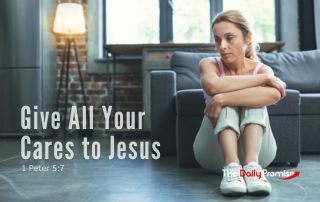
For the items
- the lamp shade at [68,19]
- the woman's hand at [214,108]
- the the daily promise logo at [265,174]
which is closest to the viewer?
the the daily promise logo at [265,174]

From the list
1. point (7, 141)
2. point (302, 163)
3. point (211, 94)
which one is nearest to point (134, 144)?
point (7, 141)

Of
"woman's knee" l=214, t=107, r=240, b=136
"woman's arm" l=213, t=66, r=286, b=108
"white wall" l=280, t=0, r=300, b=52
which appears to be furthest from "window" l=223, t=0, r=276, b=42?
"woman's knee" l=214, t=107, r=240, b=136

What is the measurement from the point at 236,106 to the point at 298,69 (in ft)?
6.31

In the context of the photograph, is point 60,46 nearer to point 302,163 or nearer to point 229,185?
point 302,163

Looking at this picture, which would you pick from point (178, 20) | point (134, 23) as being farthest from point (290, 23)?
point (134, 23)

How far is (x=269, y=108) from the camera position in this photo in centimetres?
248

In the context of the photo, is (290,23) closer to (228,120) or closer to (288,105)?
(288,105)

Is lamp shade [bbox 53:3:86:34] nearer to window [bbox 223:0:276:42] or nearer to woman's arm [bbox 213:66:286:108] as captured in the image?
window [bbox 223:0:276:42]

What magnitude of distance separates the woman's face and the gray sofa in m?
0.58

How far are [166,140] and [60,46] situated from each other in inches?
94.8

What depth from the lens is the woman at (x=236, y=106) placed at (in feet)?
5.65

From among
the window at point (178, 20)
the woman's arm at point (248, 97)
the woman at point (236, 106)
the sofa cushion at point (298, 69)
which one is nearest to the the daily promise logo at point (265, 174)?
the woman at point (236, 106)

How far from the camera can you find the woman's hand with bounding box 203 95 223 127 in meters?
1.81

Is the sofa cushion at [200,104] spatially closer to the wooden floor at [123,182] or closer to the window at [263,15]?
the wooden floor at [123,182]
